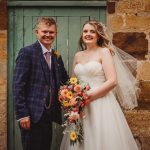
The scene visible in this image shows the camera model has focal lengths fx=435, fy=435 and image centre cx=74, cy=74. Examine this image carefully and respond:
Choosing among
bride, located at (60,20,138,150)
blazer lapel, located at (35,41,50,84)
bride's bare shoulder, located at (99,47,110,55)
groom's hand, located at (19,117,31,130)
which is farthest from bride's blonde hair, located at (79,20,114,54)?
groom's hand, located at (19,117,31,130)

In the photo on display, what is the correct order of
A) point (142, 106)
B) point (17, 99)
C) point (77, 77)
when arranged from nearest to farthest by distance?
point (17, 99)
point (77, 77)
point (142, 106)

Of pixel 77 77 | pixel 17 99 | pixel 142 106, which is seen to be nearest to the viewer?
pixel 17 99

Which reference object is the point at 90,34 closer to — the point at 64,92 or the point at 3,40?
the point at 64,92

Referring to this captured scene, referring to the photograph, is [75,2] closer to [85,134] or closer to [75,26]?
[75,26]

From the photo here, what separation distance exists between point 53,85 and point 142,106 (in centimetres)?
121

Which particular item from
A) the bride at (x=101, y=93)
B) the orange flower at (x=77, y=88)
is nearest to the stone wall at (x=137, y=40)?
the bride at (x=101, y=93)

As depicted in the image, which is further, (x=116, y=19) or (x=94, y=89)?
(x=116, y=19)

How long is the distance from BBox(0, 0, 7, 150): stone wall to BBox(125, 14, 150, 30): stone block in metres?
1.46

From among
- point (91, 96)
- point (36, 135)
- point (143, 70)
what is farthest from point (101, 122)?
point (143, 70)

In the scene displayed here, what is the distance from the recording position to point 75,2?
5285 mm

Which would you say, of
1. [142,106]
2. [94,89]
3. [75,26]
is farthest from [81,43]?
[142,106]

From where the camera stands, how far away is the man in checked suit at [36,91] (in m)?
4.39

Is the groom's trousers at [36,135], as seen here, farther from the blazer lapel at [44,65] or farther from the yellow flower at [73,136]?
the blazer lapel at [44,65]

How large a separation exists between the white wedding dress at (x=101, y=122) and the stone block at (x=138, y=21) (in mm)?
790
